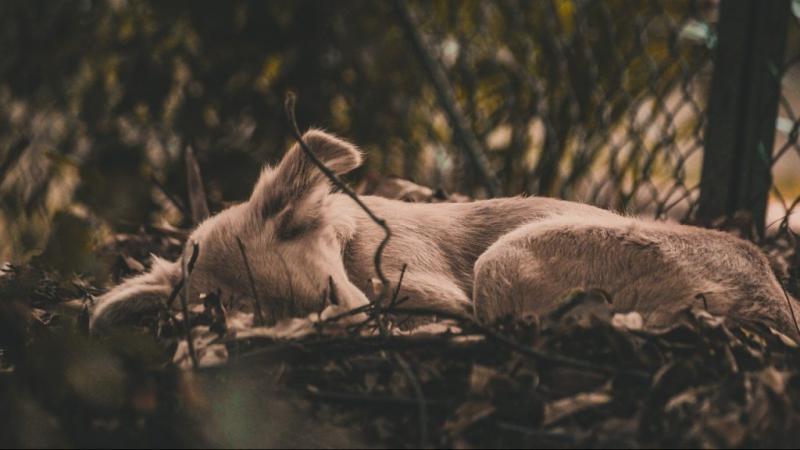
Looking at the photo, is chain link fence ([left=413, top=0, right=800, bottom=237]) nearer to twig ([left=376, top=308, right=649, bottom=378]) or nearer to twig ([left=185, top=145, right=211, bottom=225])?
twig ([left=185, top=145, right=211, bottom=225])

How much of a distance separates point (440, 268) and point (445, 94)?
203cm

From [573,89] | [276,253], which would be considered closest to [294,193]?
[276,253]

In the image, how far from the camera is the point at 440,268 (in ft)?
10.6

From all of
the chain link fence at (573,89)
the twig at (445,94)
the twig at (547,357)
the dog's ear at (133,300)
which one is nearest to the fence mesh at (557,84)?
the chain link fence at (573,89)

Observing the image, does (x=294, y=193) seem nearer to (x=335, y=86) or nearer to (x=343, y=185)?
(x=343, y=185)

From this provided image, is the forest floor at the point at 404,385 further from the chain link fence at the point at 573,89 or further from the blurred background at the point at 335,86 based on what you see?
the blurred background at the point at 335,86

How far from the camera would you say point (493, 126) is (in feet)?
19.3

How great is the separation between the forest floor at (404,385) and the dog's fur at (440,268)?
1.41 ft

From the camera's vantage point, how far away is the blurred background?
216 inches

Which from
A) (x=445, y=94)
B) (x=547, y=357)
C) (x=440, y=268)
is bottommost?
(x=440, y=268)

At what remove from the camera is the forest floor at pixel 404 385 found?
5.15 ft

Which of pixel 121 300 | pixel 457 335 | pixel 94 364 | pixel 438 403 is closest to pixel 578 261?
pixel 457 335

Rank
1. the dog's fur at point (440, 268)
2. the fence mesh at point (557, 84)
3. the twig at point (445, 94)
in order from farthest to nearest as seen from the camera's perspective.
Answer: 1. the fence mesh at point (557, 84)
2. the twig at point (445, 94)
3. the dog's fur at point (440, 268)

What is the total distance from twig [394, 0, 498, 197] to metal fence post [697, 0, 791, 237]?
132cm
